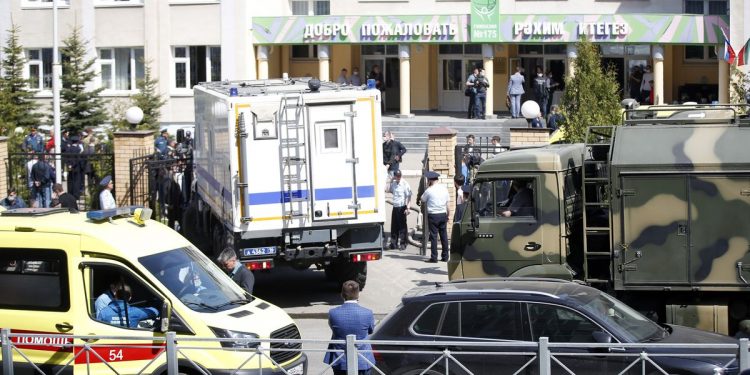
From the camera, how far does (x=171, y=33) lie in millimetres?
40812

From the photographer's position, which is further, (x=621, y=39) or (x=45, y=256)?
(x=621, y=39)

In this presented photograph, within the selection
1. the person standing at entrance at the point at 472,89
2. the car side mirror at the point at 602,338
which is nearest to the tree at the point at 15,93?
the person standing at entrance at the point at 472,89

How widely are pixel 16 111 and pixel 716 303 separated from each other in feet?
84.3

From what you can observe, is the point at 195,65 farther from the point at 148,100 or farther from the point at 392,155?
the point at 392,155

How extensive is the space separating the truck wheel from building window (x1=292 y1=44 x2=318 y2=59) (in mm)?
23767

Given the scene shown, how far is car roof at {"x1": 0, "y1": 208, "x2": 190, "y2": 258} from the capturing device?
12180 millimetres

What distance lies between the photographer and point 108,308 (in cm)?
1205

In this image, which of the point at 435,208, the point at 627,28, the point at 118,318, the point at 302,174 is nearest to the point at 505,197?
the point at 302,174

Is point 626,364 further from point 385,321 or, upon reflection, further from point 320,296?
point 320,296

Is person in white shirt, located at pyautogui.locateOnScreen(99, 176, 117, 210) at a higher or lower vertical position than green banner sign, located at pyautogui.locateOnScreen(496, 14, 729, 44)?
lower

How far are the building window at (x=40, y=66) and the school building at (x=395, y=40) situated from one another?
3 centimetres

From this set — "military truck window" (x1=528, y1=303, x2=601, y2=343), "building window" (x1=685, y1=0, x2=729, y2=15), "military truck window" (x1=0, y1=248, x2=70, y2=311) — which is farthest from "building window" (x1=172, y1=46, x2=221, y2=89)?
"military truck window" (x1=528, y1=303, x2=601, y2=343)

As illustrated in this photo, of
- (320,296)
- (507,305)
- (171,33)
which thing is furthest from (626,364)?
(171,33)

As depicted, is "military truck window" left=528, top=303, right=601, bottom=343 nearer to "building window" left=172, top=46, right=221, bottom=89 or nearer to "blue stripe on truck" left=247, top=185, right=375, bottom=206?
"blue stripe on truck" left=247, top=185, right=375, bottom=206
